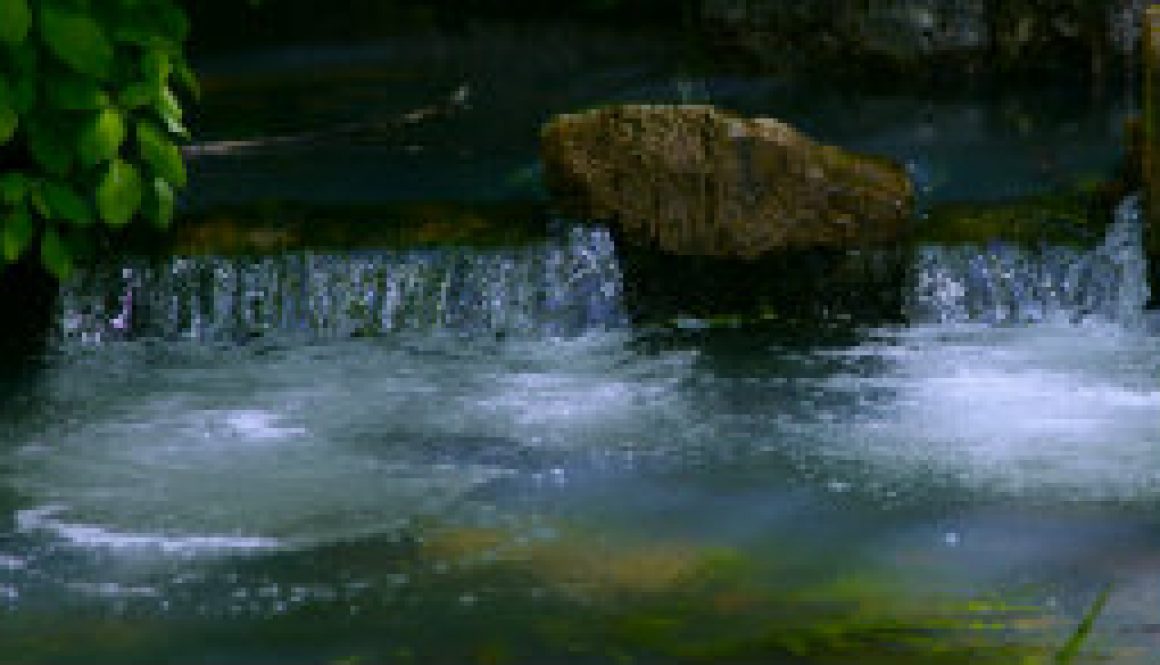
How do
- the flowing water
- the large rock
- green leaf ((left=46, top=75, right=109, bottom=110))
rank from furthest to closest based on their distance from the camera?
the large rock
green leaf ((left=46, top=75, right=109, bottom=110))
the flowing water

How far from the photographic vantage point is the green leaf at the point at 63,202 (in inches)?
283

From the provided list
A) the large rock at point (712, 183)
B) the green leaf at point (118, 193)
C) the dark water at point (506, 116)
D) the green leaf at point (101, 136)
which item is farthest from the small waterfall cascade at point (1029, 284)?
the green leaf at point (101, 136)

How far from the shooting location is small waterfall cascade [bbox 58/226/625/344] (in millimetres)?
8281

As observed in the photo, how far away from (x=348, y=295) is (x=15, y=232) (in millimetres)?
1556

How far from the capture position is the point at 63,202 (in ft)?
23.6

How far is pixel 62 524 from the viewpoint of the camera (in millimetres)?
5766

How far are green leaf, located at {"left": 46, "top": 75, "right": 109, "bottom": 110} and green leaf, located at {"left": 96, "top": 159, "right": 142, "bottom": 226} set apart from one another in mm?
239

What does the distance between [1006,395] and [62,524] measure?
10.1 feet

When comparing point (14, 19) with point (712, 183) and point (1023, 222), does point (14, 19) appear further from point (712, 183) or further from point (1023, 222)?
point (1023, 222)

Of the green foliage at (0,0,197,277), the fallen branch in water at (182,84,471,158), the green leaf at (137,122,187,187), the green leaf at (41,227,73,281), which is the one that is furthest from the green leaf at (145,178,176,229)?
the fallen branch in water at (182,84,471,158)

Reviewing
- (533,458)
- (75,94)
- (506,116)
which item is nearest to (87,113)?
(75,94)

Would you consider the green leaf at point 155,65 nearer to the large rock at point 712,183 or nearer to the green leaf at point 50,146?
the green leaf at point 50,146

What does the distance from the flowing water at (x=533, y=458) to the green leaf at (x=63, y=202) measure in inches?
24.2

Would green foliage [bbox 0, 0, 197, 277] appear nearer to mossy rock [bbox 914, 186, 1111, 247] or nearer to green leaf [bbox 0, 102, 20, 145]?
green leaf [bbox 0, 102, 20, 145]
